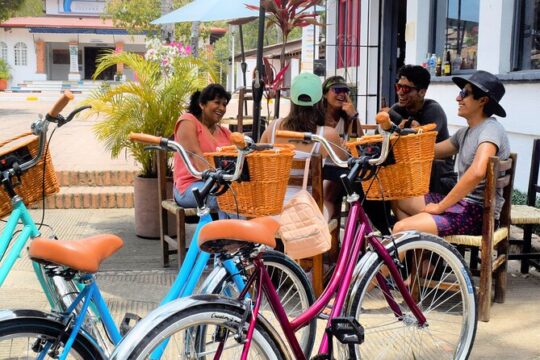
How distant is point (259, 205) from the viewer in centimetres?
289

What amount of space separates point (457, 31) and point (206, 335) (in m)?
7.11

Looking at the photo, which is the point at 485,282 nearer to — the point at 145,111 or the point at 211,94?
the point at 211,94

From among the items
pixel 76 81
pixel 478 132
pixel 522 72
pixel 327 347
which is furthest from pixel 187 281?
pixel 76 81

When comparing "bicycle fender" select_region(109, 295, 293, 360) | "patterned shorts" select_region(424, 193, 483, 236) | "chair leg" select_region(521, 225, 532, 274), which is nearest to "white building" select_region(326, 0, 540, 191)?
"chair leg" select_region(521, 225, 532, 274)

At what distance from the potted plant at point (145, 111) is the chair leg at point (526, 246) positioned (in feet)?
9.79

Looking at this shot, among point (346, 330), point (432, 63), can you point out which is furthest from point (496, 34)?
point (346, 330)

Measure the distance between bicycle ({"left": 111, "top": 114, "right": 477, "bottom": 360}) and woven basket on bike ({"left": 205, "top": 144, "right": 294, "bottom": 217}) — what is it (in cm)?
12

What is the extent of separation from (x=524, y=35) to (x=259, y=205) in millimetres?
5119

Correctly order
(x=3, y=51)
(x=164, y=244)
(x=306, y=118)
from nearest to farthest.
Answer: (x=306, y=118) < (x=164, y=244) < (x=3, y=51)

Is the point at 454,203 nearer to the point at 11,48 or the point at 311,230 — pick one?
the point at 311,230

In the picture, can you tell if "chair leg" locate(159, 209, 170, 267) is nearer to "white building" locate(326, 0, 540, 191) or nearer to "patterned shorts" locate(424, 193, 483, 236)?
"patterned shorts" locate(424, 193, 483, 236)

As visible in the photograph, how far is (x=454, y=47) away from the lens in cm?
873

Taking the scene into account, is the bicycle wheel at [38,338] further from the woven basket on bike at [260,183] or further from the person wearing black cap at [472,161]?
the person wearing black cap at [472,161]

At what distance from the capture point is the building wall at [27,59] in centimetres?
4662
